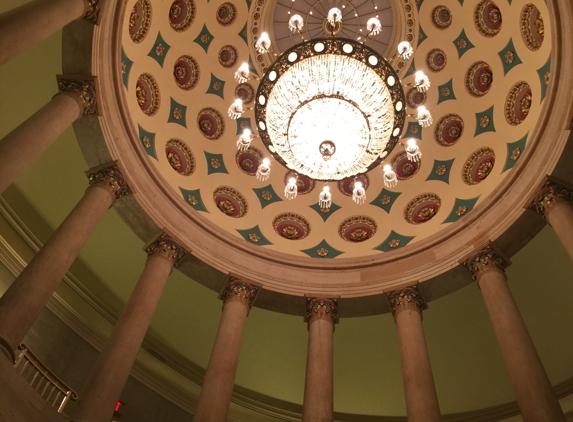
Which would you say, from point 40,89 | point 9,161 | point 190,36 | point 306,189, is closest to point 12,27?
point 9,161

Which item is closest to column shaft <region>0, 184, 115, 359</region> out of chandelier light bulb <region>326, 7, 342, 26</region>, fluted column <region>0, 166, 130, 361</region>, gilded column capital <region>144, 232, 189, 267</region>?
fluted column <region>0, 166, 130, 361</region>

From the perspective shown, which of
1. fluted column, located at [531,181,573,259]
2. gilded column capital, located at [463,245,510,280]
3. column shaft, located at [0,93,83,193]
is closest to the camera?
column shaft, located at [0,93,83,193]

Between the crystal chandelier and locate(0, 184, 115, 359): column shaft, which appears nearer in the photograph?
locate(0, 184, 115, 359): column shaft

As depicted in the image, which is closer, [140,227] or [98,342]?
[140,227]

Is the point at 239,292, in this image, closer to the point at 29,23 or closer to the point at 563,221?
the point at 563,221

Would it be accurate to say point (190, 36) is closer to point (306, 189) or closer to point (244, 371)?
point (306, 189)

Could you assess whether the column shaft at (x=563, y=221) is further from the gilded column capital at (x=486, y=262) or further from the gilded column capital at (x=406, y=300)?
the gilded column capital at (x=406, y=300)

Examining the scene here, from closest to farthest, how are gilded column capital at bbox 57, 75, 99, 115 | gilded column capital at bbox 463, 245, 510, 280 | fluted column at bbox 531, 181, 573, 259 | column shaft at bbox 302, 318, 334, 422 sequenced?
fluted column at bbox 531, 181, 573, 259 → column shaft at bbox 302, 318, 334, 422 → gilded column capital at bbox 57, 75, 99, 115 → gilded column capital at bbox 463, 245, 510, 280

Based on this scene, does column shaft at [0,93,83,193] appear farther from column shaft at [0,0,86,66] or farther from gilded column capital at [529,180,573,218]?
gilded column capital at [529,180,573,218]

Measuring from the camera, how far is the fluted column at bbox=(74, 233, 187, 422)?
735 centimetres

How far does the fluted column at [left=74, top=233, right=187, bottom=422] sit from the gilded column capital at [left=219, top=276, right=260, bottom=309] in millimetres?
1139

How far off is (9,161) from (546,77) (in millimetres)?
9590

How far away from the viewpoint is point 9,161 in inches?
279

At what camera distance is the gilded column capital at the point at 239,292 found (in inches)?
421
